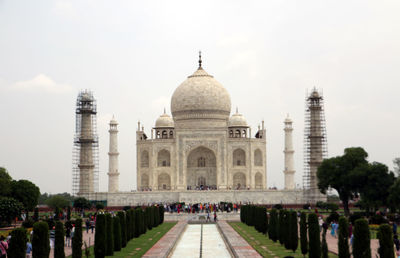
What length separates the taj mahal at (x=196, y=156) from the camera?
124ft

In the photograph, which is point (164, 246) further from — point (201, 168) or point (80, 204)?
point (201, 168)

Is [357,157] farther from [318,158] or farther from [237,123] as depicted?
[237,123]

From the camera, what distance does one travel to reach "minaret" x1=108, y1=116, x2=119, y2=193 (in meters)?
40.0

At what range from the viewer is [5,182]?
86.9 ft

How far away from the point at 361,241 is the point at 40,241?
6.45m

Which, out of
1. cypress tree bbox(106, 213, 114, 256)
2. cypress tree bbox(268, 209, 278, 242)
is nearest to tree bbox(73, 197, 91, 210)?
cypress tree bbox(268, 209, 278, 242)

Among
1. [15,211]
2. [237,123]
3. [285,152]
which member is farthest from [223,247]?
[237,123]

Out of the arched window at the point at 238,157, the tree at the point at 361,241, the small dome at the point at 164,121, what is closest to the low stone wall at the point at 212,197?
the arched window at the point at 238,157

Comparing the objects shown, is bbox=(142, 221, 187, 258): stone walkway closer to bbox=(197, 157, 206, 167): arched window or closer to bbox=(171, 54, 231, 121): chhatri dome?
bbox=(197, 157, 206, 167): arched window

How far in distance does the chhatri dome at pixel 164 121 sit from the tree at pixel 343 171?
15.9 metres

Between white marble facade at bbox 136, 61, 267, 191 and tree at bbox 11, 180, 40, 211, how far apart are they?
43.1 feet

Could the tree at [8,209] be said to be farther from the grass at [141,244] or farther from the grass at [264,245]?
the grass at [264,245]

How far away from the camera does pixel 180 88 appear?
45562mm

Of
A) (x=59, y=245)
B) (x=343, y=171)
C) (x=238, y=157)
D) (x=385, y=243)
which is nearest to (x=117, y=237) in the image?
(x=59, y=245)
